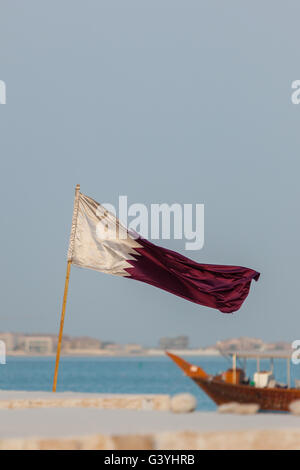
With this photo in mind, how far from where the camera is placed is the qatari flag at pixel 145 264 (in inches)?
931

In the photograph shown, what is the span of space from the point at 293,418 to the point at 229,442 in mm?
2840

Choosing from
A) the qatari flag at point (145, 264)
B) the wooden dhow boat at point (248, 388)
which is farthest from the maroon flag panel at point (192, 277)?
the wooden dhow boat at point (248, 388)

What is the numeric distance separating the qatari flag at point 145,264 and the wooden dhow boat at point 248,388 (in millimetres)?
4004

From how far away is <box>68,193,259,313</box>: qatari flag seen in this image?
23.7 meters

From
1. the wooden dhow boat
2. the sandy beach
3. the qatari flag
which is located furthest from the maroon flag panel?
the sandy beach

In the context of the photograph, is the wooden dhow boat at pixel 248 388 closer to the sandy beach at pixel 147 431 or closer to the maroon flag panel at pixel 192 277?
the maroon flag panel at pixel 192 277

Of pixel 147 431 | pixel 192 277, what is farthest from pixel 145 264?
pixel 147 431

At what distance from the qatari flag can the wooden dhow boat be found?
4.00 m

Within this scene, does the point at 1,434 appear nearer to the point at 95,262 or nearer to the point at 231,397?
the point at 95,262

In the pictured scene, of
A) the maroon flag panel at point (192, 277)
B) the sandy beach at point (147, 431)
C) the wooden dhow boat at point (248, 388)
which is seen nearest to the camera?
the sandy beach at point (147, 431)

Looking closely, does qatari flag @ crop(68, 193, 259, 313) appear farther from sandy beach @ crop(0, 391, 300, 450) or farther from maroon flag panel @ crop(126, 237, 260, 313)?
sandy beach @ crop(0, 391, 300, 450)

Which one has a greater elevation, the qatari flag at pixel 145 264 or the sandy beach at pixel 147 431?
the qatari flag at pixel 145 264

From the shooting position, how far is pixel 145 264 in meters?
24.2

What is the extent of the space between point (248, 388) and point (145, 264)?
20.2 ft
